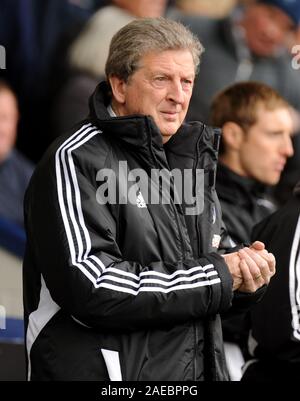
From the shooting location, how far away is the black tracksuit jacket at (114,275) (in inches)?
114

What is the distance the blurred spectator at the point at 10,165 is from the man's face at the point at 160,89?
2117 mm

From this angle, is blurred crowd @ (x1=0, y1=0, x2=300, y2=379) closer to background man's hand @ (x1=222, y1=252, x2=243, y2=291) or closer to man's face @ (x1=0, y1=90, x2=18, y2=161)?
man's face @ (x1=0, y1=90, x2=18, y2=161)

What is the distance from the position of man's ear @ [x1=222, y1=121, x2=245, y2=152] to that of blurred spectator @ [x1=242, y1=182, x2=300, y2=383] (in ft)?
2.36

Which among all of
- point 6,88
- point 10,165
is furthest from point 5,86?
point 10,165

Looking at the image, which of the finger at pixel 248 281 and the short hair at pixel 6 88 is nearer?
the finger at pixel 248 281

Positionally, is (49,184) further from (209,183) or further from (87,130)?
(209,183)

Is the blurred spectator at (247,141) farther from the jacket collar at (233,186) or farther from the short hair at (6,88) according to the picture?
the short hair at (6,88)

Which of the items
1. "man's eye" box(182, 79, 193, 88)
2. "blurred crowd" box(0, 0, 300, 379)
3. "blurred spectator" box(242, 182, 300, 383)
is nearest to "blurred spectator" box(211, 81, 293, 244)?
"blurred crowd" box(0, 0, 300, 379)

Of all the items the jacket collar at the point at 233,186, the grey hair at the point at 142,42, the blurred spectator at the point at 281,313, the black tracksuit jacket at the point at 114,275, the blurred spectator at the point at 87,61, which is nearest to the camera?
the black tracksuit jacket at the point at 114,275

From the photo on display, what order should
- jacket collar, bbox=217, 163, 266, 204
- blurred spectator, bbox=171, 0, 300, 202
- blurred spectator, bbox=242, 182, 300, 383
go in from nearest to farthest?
blurred spectator, bbox=242, 182, 300, 383
jacket collar, bbox=217, 163, 266, 204
blurred spectator, bbox=171, 0, 300, 202

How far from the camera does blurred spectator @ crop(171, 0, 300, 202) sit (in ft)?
18.2

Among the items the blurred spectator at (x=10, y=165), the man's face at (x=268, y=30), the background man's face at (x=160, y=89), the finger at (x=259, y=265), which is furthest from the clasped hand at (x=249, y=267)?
the man's face at (x=268, y=30)

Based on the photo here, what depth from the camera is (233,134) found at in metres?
4.50
